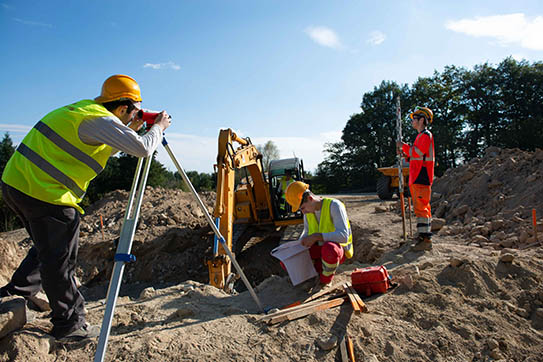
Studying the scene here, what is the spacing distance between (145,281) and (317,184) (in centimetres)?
2625

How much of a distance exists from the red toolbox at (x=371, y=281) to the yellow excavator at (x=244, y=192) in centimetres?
227

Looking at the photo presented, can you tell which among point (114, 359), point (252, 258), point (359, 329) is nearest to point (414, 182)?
point (359, 329)

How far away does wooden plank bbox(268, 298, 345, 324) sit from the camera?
294 cm

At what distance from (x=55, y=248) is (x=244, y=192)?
6.88m

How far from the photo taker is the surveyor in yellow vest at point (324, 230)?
377 centimetres

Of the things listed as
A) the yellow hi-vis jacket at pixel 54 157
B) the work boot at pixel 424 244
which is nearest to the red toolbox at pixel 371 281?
the work boot at pixel 424 244

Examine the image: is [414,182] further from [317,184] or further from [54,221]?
[317,184]

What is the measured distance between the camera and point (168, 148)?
3143 mm

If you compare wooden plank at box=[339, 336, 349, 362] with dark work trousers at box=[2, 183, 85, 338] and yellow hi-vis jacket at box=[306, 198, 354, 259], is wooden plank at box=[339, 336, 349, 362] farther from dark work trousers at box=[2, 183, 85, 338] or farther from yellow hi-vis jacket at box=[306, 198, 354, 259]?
dark work trousers at box=[2, 183, 85, 338]

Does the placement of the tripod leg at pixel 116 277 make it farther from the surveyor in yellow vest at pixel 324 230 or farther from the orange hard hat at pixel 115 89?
the surveyor in yellow vest at pixel 324 230

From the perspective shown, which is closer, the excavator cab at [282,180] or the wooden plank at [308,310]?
the wooden plank at [308,310]

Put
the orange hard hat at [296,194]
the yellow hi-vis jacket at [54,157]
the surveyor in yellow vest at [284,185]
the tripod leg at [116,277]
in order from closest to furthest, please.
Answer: the tripod leg at [116,277]
the yellow hi-vis jacket at [54,157]
the orange hard hat at [296,194]
the surveyor in yellow vest at [284,185]

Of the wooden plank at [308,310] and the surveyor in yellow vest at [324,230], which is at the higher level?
the surveyor in yellow vest at [324,230]

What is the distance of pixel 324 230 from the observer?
13.0 feet
